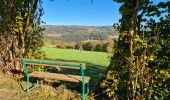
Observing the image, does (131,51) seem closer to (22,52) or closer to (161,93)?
(161,93)

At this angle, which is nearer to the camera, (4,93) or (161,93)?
(161,93)

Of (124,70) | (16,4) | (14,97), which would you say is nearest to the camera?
(124,70)

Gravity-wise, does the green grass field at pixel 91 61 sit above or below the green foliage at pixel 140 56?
below

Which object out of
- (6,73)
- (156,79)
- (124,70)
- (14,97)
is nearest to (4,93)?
(14,97)

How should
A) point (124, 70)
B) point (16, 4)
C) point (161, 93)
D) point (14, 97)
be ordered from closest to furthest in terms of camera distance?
1. point (161, 93)
2. point (124, 70)
3. point (14, 97)
4. point (16, 4)

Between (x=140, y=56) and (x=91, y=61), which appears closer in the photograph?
A: (x=140, y=56)

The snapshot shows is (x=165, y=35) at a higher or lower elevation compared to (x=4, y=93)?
higher

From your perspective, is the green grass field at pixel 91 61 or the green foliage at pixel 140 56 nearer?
the green foliage at pixel 140 56

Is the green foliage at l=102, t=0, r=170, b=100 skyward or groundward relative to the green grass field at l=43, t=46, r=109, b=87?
skyward

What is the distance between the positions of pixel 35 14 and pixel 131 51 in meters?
4.52

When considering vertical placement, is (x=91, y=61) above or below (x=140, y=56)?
below

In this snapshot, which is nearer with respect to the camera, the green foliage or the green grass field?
the green foliage

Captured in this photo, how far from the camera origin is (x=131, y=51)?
738 cm

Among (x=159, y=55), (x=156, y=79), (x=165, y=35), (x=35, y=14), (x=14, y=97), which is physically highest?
(x=35, y=14)
